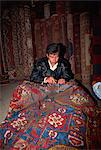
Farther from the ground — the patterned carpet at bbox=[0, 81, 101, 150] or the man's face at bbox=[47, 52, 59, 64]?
the man's face at bbox=[47, 52, 59, 64]

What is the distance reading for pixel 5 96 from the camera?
6082 millimetres

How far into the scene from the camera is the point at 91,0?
22.2 ft

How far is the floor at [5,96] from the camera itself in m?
4.81

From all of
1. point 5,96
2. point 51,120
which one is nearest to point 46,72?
point 51,120

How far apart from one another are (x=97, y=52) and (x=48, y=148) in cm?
Answer: 430

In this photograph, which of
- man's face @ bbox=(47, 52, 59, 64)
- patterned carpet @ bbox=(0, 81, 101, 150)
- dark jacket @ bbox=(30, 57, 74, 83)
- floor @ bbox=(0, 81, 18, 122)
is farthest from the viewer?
floor @ bbox=(0, 81, 18, 122)

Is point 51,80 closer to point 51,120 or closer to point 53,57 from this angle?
point 53,57

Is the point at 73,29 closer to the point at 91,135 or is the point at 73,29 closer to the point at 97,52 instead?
the point at 97,52

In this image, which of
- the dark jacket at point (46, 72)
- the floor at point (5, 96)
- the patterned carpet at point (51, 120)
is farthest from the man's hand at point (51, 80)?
the floor at point (5, 96)

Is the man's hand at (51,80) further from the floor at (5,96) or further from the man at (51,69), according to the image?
the floor at (5,96)

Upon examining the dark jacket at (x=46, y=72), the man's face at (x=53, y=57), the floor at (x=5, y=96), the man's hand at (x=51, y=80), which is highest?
the man's face at (x=53, y=57)

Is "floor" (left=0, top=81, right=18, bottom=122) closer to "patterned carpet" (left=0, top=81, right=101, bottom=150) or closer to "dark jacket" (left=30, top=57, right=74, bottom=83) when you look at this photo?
"dark jacket" (left=30, top=57, right=74, bottom=83)

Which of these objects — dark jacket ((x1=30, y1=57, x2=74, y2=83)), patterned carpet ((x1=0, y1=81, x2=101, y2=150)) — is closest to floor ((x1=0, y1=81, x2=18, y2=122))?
dark jacket ((x1=30, y1=57, x2=74, y2=83))

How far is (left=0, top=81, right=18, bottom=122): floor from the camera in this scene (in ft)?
15.8
